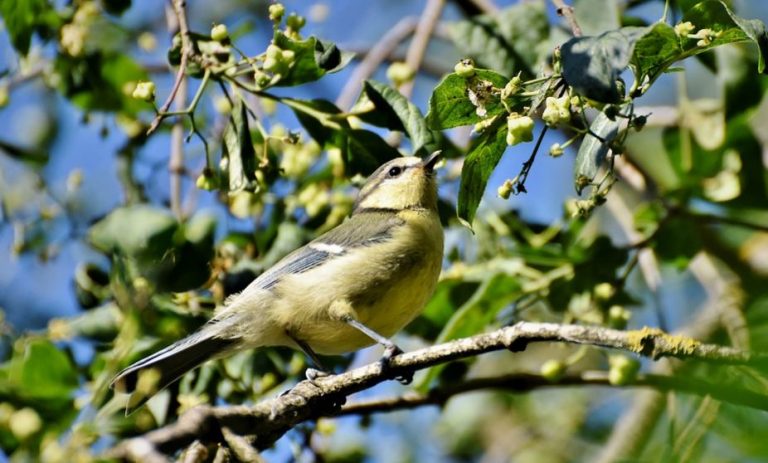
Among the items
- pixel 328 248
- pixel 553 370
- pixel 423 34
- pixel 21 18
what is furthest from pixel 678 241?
pixel 21 18

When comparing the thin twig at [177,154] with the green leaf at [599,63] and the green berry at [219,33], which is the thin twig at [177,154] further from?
the green leaf at [599,63]

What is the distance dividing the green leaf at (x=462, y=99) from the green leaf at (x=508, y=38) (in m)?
1.48

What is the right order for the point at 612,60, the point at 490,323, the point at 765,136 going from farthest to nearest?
the point at 765,136, the point at 490,323, the point at 612,60

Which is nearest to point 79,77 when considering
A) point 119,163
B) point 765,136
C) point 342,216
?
point 119,163

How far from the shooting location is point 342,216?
418cm

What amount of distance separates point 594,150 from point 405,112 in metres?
0.83

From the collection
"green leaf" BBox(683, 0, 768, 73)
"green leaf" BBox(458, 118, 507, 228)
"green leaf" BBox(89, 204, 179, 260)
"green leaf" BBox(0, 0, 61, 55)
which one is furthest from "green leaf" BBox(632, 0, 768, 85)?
"green leaf" BBox(0, 0, 61, 55)

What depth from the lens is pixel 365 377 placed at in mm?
2688

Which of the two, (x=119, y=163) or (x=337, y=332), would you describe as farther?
(x=119, y=163)

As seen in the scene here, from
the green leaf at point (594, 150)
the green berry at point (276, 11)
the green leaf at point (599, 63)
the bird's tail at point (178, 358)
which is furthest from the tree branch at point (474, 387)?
the green leaf at point (599, 63)

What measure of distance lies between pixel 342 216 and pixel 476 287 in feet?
2.14

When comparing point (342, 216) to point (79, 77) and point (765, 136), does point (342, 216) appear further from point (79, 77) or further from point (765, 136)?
point (765, 136)

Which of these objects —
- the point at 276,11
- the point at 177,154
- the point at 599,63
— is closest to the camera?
the point at 599,63

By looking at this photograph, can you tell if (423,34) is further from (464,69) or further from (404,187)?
(464,69)
